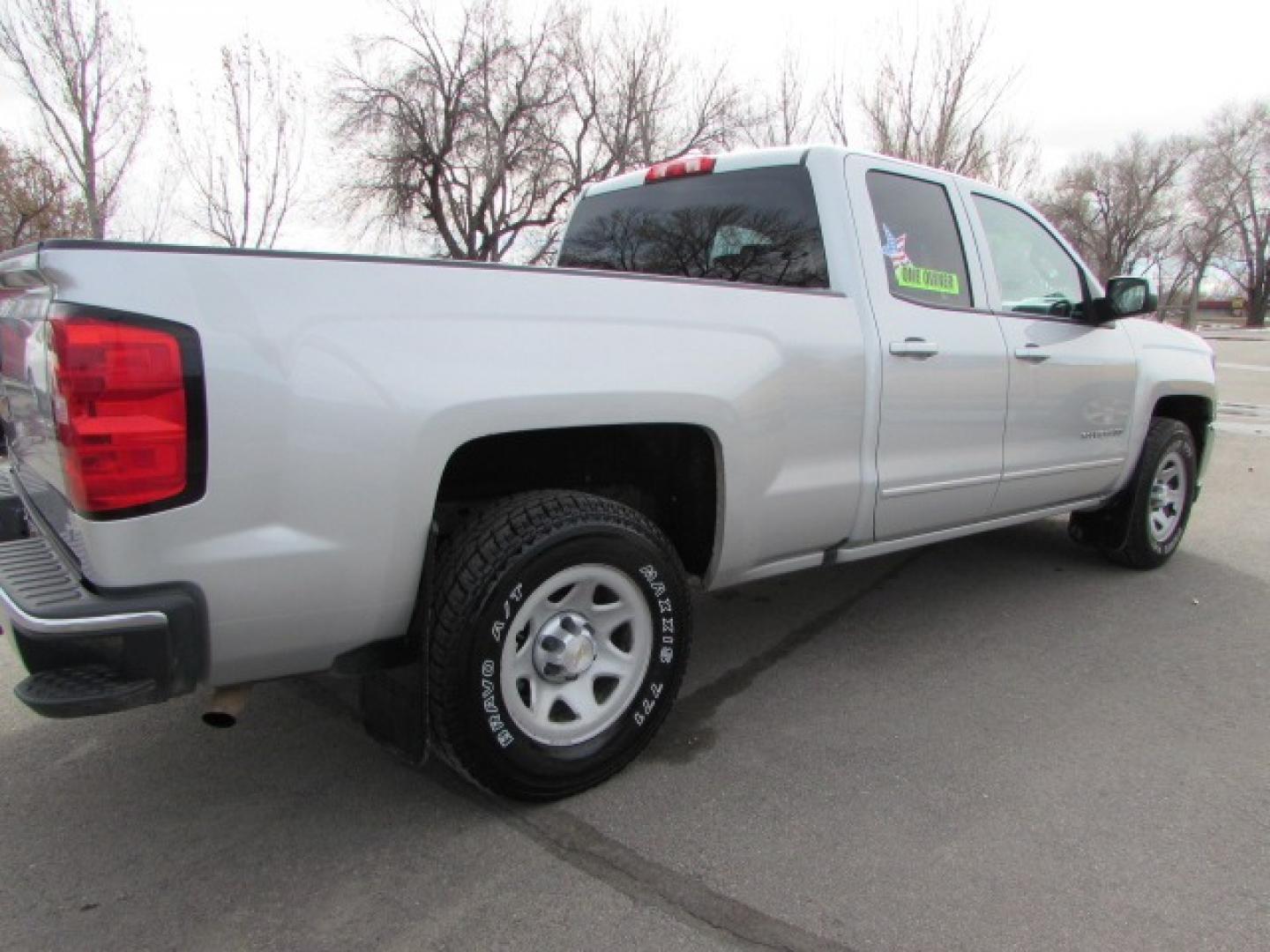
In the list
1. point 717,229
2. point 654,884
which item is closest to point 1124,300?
point 717,229

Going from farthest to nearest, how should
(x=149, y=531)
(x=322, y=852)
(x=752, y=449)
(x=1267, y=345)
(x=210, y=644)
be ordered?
(x=1267, y=345), (x=752, y=449), (x=322, y=852), (x=210, y=644), (x=149, y=531)

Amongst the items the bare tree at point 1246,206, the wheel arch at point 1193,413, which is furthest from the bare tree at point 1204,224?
the wheel arch at point 1193,413

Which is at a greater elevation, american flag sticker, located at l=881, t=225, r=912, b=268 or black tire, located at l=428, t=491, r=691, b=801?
american flag sticker, located at l=881, t=225, r=912, b=268

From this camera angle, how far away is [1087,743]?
9.53 ft

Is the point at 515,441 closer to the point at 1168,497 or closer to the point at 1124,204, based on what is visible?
the point at 1168,497

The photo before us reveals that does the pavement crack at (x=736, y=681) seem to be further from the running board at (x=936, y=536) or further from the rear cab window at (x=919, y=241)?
the rear cab window at (x=919, y=241)

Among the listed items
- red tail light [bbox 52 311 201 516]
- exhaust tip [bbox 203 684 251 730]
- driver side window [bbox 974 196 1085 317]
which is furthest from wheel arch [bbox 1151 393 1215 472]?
red tail light [bbox 52 311 201 516]

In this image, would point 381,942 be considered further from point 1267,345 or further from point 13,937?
point 1267,345

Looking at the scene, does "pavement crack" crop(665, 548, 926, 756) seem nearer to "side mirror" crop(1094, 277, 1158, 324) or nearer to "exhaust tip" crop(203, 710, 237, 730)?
"exhaust tip" crop(203, 710, 237, 730)

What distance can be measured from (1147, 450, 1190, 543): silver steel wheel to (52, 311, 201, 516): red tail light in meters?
4.78

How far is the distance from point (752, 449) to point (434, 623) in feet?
3.70

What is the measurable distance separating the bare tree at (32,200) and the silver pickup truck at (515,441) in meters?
18.0

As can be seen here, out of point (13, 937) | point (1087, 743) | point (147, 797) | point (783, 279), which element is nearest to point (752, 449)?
point (783, 279)

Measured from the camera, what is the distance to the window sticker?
3307 mm
